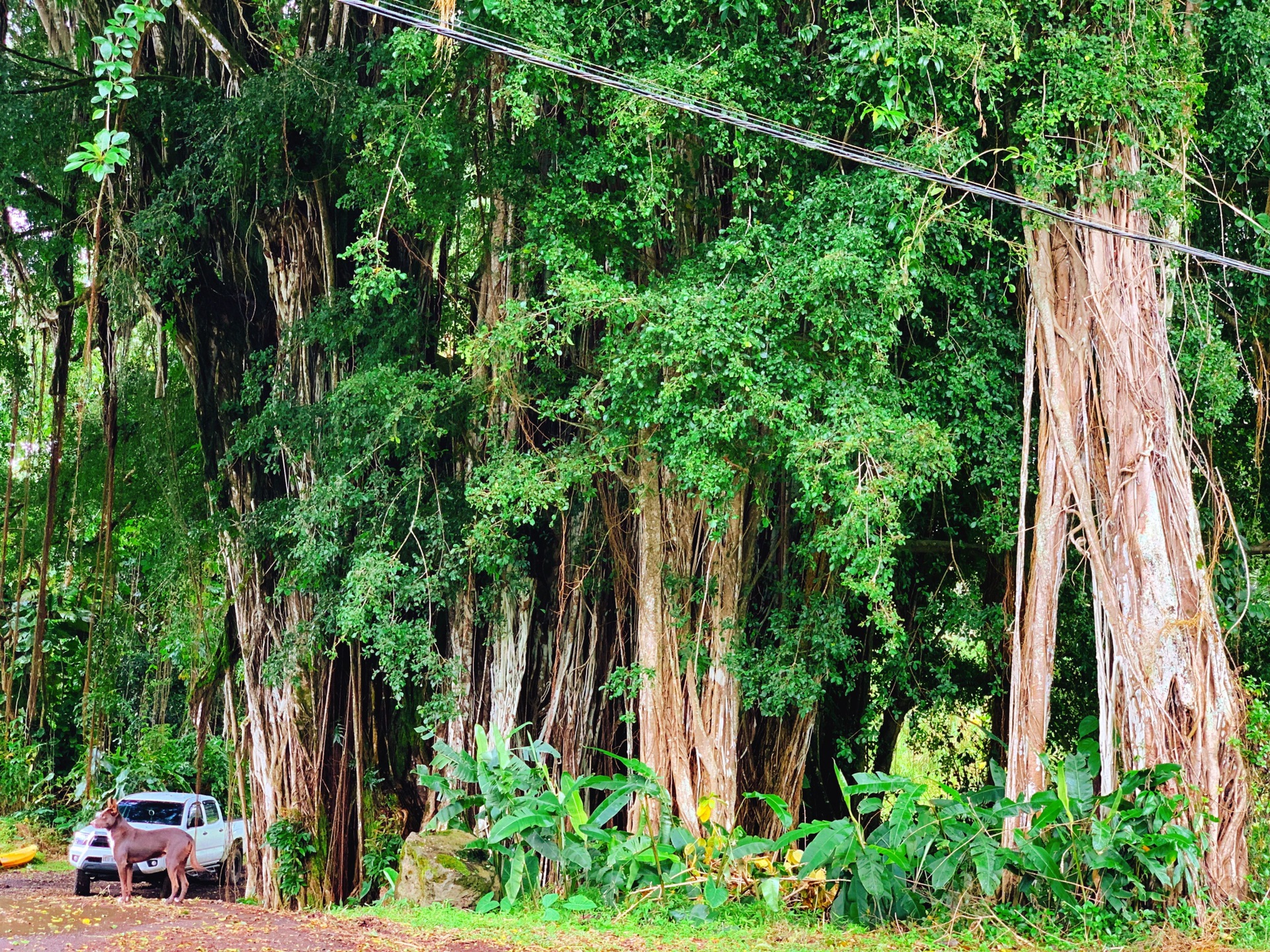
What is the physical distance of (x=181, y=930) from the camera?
5590 mm

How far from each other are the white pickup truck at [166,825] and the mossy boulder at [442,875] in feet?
10.1

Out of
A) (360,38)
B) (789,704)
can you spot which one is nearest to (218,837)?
(789,704)

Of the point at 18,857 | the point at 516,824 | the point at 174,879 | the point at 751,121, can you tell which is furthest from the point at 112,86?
the point at 18,857

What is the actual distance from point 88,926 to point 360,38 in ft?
20.4

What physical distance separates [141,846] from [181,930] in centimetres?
162

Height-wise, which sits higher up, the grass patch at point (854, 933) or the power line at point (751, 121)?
the power line at point (751, 121)

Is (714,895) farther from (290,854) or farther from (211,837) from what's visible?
(211,837)

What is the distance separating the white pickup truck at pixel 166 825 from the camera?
8914 millimetres

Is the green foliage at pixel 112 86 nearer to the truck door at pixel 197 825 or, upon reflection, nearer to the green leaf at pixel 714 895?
the green leaf at pixel 714 895

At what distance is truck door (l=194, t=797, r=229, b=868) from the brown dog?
4767mm

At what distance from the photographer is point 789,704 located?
7.39m

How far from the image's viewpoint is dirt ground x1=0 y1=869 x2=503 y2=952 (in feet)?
16.7

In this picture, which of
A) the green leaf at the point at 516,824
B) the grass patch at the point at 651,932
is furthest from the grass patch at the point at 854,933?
the green leaf at the point at 516,824

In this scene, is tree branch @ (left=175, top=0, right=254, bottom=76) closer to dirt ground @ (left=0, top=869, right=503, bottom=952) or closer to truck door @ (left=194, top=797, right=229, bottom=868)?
dirt ground @ (left=0, top=869, right=503, bottom=952)
